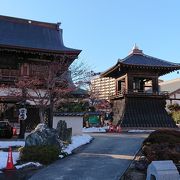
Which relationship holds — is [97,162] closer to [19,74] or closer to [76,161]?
[76,161]

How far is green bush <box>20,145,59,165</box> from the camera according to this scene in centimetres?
1455

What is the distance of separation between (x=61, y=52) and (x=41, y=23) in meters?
8.61

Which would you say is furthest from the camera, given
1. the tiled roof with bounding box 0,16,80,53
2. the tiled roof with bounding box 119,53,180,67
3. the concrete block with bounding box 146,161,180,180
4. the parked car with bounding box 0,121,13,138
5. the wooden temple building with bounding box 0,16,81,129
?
the tiled roof with bounding box 119,53,180,67

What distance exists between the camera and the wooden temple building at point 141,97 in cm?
4112

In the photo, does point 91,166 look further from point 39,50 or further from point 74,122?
point 39,50

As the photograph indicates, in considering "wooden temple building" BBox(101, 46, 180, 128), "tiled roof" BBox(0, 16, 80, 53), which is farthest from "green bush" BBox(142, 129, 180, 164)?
"wooden temple building" BBox(101, 46, 180, 128)

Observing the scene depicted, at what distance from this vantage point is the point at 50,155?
14766mm

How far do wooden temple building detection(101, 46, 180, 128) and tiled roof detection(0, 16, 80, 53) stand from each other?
11119 millimetres

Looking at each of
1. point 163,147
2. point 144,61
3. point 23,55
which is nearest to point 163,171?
point 163,147

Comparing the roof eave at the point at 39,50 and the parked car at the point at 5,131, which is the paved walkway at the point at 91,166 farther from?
the roof eave at the point at 39,50

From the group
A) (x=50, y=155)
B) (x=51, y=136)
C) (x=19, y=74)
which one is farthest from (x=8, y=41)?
(x=50, y=155)

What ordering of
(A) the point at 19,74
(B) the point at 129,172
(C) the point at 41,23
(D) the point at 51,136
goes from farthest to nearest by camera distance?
1. (C) the point at 41,23
2. (A) the point at 19,74
3. (D) the point at 51,136
4. (B) the point at 129,172

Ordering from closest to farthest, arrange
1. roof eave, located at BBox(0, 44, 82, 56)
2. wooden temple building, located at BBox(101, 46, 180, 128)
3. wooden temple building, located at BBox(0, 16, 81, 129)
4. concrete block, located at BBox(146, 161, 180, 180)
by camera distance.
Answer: concrete block, located at BBox(146, 161, 180, 180), roof eave, located at BBox(0, 44, 82, 56), wooden temple building, located at BBox(0, 16, 81, 129), wooden temple building, located at BBox(101, 46, 180, 128)

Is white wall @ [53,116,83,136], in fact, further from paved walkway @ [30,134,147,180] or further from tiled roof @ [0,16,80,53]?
paved walkway @ [30,134,147,180]
